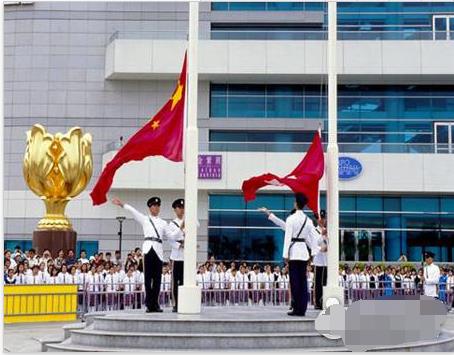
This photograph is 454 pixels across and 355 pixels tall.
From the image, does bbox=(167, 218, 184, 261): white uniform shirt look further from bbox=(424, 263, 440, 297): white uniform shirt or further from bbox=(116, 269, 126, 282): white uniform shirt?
bbox=(424, 263, 440, 297): white uniform shirt

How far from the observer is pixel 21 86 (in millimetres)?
28266

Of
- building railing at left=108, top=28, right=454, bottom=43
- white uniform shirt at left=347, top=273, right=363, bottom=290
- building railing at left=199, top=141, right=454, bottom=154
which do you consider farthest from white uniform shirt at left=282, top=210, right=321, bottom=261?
building railing at left=108, top=28, right=454, bottom=43

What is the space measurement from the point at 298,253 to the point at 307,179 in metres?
1.44

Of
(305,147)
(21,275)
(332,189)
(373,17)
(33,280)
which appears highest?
(373,17)

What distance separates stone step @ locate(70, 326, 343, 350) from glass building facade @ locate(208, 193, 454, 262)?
1904cm

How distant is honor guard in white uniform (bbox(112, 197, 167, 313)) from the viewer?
360 inches

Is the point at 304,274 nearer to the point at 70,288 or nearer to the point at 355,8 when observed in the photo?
the point at 70,288

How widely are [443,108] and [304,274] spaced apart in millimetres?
20637

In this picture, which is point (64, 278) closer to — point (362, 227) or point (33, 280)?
point (33, 280)

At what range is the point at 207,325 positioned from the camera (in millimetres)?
7719

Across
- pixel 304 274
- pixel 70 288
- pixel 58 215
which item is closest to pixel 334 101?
pixel 304 274

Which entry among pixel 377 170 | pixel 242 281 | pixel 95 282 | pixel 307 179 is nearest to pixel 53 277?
pixel 95 282

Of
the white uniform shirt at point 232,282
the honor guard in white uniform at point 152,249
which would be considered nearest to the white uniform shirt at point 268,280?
the white uniform shirt at point 232,282

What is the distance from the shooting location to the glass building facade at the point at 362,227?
26562 mm
